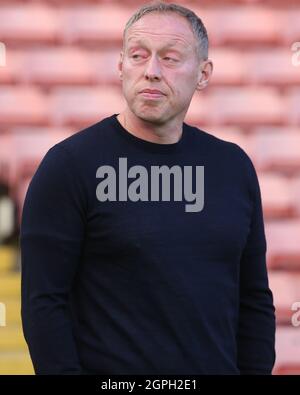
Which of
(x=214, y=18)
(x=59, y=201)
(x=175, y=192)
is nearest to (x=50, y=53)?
(x=214, y=18)

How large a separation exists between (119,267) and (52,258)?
0.16 metres

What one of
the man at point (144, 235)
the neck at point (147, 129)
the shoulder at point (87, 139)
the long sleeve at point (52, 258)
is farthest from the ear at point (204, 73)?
the long sleeve at point (52, 258)

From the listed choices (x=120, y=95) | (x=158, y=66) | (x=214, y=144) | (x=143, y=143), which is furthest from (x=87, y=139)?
(x=120, y=95)

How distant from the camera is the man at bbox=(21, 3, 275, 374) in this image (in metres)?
2.16

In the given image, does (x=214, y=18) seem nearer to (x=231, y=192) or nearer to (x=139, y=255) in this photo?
(x=231, y=192)

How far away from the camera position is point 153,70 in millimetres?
2271

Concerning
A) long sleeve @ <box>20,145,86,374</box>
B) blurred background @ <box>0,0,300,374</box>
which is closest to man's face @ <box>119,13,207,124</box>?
long sleeve @ <box>20,145,86,374</box>

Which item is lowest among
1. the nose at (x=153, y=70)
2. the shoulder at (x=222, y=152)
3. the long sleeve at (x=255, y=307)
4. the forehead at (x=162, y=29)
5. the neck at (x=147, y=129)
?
the long sleeve at (x=255, y=307)

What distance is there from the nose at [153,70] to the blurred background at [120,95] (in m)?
1.41

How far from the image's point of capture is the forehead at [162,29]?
7.59 feet

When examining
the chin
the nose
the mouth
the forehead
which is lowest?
the chin

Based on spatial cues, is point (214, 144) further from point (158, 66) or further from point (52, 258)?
point (52, 258)

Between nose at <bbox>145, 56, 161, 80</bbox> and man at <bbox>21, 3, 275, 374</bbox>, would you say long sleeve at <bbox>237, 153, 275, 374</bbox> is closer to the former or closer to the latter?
man at <bbox>21, 3, 275, 374</bbox>

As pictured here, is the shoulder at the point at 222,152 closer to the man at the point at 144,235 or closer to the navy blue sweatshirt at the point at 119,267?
the man at the point at 144,235
